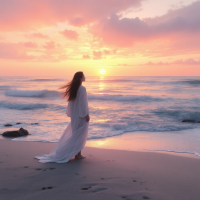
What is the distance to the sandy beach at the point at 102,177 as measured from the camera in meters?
2.67

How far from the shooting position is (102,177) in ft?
10.8

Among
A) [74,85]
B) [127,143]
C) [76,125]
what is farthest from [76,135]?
[127,143]

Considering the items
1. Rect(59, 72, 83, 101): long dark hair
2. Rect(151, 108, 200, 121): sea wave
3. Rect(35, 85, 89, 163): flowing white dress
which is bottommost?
Rect(151, 108, 200, 121): sea wave

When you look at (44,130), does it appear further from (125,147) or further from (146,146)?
(146,146)

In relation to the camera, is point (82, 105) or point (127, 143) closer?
point (82, 105)

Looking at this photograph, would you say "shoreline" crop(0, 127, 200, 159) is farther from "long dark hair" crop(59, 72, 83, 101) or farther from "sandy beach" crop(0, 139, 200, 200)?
"long dark hair" crop(59, 72, 83, 101)

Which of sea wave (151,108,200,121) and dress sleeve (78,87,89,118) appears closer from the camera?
dress sleeve (78,87,89,118)

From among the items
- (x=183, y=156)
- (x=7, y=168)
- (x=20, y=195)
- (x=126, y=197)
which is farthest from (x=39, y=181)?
(x=183, y=156)

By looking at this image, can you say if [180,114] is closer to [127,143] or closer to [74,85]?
[127,143]

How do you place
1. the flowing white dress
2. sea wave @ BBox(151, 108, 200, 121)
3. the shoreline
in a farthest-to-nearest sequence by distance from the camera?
sea wave @ BBox(151, 108, 200, 121) < the shoreline < the flowing white dress

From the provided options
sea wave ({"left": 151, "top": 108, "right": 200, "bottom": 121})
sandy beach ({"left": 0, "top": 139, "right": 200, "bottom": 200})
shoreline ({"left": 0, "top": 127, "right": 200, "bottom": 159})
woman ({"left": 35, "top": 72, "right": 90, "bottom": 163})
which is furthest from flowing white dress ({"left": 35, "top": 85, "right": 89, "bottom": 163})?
sea wave ({"left": 151, "top": 108, "right": 200, "bottom": 121})

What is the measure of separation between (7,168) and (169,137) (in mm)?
5603

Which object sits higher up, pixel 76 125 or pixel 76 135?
pixel 76 125

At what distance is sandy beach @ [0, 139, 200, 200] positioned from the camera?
8.77 feet
